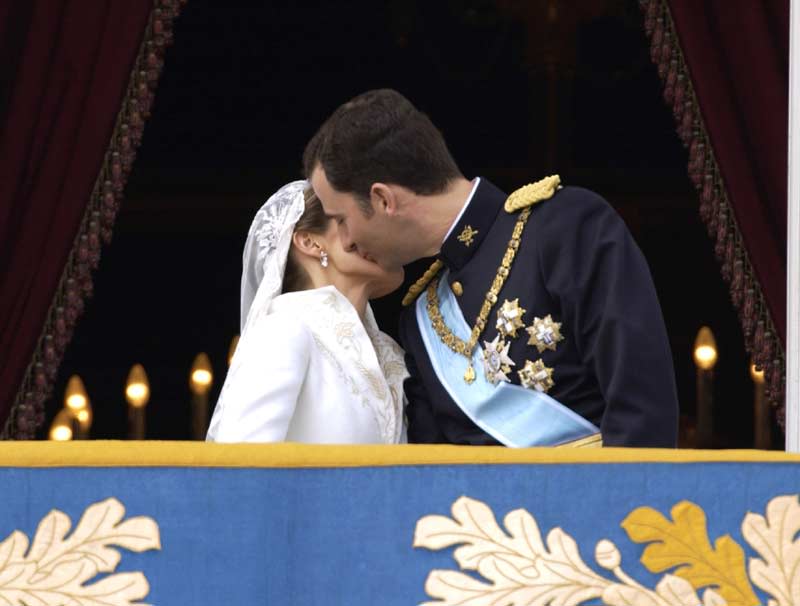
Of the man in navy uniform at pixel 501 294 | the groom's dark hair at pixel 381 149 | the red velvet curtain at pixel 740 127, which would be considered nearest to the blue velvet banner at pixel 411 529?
the man in navy uniform at pixel 501 294

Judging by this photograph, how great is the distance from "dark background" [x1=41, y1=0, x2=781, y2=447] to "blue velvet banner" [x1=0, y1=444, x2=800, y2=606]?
505cm

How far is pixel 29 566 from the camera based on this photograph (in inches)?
77.3

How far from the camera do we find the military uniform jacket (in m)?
2.59

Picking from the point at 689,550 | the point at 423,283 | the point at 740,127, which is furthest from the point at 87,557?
the point at 740,127

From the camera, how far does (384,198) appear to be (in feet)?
9.60

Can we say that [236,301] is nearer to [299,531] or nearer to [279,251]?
[279,251]

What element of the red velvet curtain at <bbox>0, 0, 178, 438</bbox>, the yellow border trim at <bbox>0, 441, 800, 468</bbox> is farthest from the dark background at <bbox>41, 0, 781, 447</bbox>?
the yellow border trim at <bbox>0, 441, 800, 468</bbox>

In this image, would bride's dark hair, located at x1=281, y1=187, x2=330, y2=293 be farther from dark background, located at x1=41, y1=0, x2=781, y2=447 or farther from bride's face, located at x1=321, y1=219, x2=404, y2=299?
dark background, located at x1=41, y1=0, x2=781, y2=447

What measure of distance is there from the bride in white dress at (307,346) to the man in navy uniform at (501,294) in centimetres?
7

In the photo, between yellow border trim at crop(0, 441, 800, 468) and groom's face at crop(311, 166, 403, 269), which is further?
groom's face at crop(311, 166, 403, 269)

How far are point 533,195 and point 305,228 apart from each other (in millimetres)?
498

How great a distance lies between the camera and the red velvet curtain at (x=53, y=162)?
13.9ft

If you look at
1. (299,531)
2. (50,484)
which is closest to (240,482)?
(299,531)

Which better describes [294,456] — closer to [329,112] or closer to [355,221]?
[355,221]
